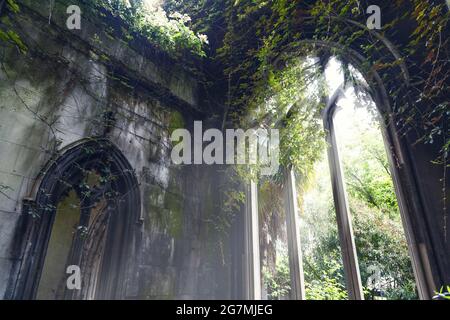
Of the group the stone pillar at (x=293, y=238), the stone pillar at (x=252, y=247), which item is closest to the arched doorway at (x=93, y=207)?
the stone pillar at (x=252, y=247)

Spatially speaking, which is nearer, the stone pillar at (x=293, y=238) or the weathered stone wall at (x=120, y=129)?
the weathered stone wall at (x=120, y=129)

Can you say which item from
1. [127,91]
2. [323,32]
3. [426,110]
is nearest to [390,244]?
[426,110]

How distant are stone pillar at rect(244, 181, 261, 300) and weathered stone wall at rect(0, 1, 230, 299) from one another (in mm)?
263

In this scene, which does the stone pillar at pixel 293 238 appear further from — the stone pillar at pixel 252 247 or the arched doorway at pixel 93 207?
the arched doorway at pixel 93 207

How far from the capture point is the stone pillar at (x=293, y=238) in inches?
103

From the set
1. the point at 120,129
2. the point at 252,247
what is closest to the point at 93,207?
the point at 120,129

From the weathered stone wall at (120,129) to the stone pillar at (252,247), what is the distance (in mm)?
263

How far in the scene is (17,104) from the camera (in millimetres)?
2148

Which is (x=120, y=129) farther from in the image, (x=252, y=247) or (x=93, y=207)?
(x=252, y=247)

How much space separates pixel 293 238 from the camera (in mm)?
2760

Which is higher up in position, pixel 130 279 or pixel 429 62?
pixel 429 62

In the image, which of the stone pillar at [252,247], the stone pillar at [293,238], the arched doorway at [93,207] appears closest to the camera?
the arched doorway at [93,207]

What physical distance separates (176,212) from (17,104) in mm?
1691
